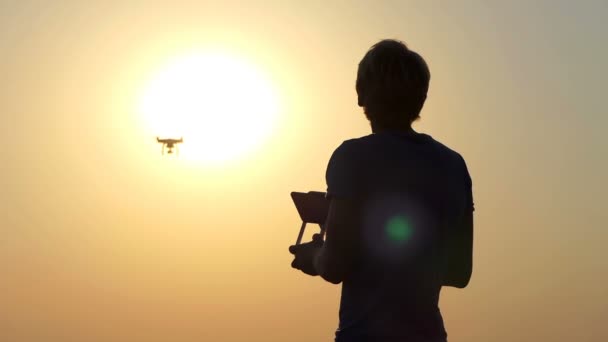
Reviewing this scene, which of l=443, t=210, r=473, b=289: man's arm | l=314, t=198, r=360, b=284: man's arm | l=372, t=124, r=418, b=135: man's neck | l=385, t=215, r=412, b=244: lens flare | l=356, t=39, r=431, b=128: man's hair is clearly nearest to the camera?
l=314, t=198, r=360, b=284: man's arm

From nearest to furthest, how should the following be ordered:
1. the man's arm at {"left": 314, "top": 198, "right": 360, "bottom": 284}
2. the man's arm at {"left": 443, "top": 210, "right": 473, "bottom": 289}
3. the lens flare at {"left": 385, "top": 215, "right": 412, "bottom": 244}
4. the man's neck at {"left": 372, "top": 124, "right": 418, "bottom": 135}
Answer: the man's arm at {"left": 314, "top": 198, "right": 360, "bottom": 284} → the lens flare at {"left": 385, "top": 215, "right": 412, "bottom": 244} → the man's neck at {"left": 372, "top": 124, "right": 418, "bottom": 135} → the man's arm at {"left": 443, "top": 210, "right": 473, "bottom": 289}

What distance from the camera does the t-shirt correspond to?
644 cm

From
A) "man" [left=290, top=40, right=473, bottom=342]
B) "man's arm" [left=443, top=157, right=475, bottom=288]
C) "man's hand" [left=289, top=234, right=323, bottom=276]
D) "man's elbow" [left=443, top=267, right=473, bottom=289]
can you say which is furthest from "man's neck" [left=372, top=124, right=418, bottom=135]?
"man's elbow" [left=443, top=267, right=473, bottom=289]

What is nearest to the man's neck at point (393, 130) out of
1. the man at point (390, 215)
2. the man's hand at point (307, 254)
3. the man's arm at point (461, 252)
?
the man at point (390, 215)

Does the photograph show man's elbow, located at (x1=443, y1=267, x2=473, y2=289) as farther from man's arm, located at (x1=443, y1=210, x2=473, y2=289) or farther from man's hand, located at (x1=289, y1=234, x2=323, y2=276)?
man's hand, located at (x1=289, y1=234, x2=323, y2=276)

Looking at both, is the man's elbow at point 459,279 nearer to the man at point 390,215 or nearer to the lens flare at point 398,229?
the man at point 390,215

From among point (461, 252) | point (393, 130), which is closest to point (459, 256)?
point (461, 252)

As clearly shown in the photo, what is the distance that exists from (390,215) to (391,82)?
817 millimetres

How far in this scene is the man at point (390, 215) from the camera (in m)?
6.42

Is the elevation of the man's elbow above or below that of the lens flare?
below

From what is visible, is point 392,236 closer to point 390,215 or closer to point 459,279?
point 390,215

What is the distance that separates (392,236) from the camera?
652 cm

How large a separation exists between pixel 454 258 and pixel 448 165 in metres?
0.63

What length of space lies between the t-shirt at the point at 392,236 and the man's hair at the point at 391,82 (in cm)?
14
